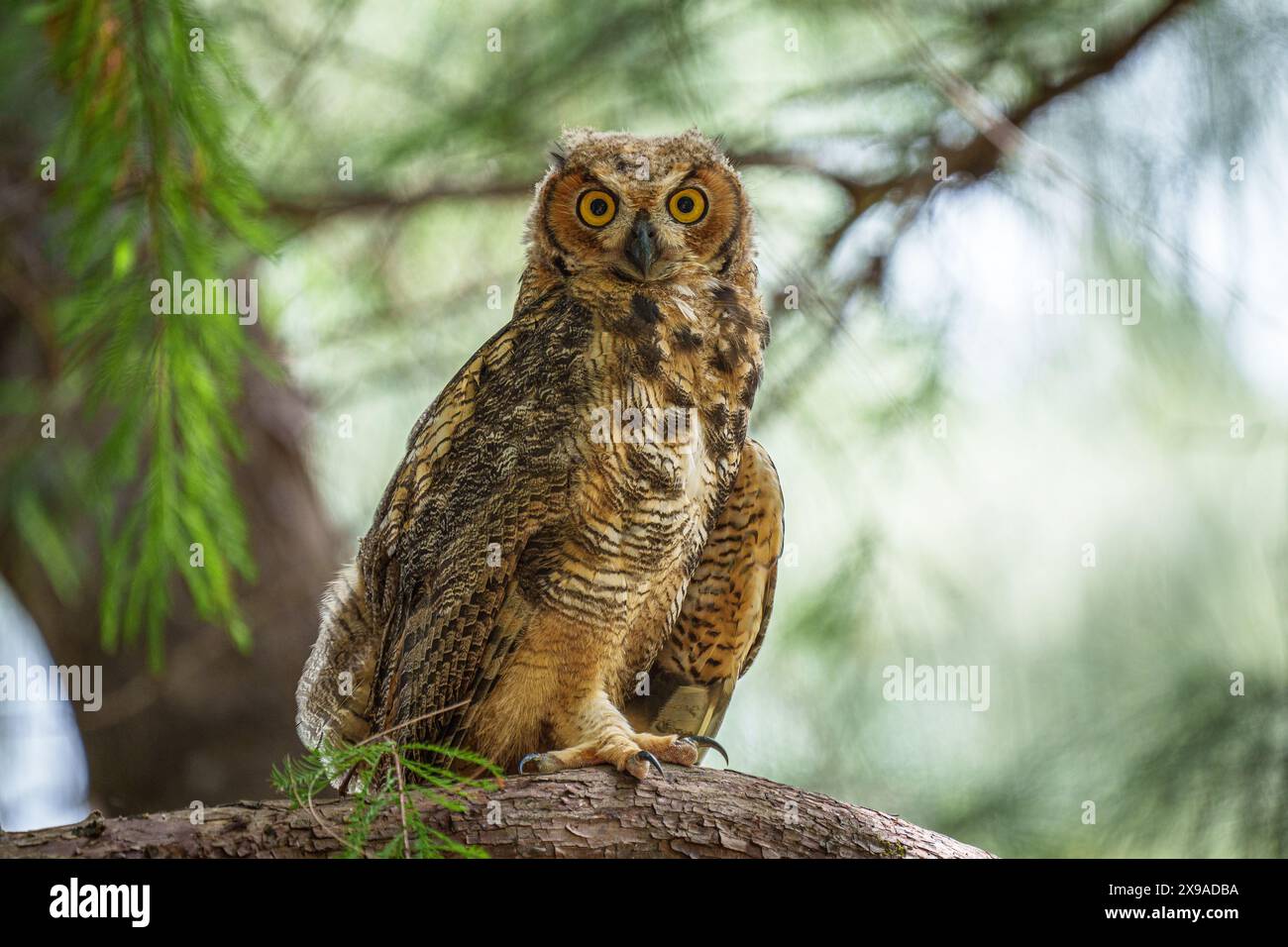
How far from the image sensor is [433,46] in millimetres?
2881

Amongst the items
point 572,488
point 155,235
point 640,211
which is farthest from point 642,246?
point 155,235

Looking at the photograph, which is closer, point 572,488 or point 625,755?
point 625,755

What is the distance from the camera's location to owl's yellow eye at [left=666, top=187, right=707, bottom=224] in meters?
1.76

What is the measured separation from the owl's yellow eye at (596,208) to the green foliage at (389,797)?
85 cm

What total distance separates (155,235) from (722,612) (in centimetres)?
113

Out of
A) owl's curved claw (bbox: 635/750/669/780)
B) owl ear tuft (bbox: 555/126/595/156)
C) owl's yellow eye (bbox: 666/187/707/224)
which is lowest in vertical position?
owl's curved claw (bbox: 635/750/669/780)

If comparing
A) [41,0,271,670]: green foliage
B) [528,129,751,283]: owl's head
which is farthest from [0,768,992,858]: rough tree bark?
[528,129,751,283]: owl's head

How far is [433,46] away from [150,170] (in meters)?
1.28

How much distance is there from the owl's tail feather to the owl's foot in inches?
11.4

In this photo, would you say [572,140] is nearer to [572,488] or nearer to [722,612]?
[572,488]

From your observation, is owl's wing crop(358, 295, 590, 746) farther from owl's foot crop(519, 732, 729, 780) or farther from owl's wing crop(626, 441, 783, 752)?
owl's wing crop(626, 441, 783, 752)

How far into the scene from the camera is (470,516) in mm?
1664
